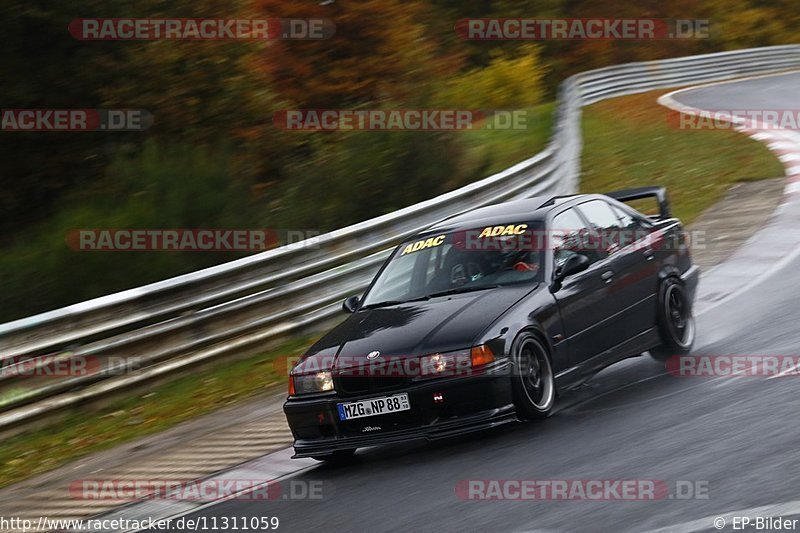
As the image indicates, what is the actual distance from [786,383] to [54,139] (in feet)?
38.8

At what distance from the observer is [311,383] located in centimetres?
770

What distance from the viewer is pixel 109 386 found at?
33.9ft

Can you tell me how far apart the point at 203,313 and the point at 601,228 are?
13.1ft

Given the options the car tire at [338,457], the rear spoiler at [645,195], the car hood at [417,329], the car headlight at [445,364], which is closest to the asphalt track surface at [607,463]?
the car tire at [338,457]

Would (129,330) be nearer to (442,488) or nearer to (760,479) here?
(442,488)

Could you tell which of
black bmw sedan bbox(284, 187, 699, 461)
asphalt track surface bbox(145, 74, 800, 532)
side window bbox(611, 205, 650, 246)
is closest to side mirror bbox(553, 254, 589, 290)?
black bmw sedan bbox(284, 187, 699, 461)

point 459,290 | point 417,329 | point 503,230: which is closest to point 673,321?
point 503,230

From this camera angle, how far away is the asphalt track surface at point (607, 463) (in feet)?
18.3

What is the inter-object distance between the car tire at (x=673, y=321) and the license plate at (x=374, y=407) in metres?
2.73

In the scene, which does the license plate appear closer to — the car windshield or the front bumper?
the front bumper

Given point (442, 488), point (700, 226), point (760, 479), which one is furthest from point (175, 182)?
point (760, 479)

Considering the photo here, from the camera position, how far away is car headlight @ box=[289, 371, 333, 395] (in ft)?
25.0

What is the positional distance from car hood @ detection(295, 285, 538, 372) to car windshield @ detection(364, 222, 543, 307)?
176 mm

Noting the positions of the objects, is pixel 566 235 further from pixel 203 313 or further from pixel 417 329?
pixel 203 313
